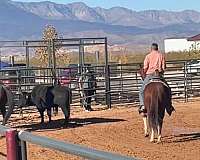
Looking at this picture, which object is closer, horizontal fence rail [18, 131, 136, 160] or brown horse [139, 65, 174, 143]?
horizontal fence rail [18, 131, 136, 160]

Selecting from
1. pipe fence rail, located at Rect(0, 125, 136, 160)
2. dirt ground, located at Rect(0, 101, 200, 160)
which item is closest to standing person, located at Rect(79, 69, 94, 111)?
dirt ground, located at Rect(0, 101, 200, 160)

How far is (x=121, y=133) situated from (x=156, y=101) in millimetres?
2057

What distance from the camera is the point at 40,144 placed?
13.4 feet

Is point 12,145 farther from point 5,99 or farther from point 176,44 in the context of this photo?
point 176,44

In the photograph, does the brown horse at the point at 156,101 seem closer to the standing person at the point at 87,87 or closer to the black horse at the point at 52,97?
the black horse at the point at 52,97

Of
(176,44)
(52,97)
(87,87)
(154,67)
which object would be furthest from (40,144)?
(176,44)

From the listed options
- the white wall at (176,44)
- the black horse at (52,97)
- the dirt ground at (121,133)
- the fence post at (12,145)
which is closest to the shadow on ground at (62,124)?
the dirt ground at (121,133)

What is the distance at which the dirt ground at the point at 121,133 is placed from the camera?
32.7 ft

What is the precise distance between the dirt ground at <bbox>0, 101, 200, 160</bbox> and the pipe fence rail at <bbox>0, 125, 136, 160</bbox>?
292cm

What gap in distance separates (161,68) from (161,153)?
1984 mm

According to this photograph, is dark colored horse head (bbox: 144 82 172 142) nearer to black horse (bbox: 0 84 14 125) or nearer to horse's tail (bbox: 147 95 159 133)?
horse's tail (bbox: 147 95 159 133)

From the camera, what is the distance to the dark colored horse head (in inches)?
440

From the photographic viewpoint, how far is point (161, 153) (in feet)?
33.3

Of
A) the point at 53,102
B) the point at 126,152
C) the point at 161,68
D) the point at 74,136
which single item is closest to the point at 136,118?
the point at 53,102
